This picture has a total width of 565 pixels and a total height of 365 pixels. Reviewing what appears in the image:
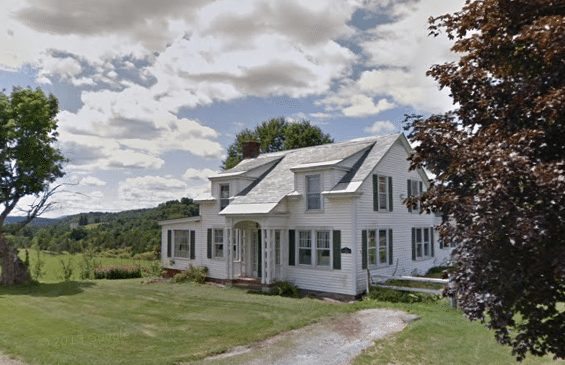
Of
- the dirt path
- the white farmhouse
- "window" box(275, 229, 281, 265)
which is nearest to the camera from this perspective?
the dirt path

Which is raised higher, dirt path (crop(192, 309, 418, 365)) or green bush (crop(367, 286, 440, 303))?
green bush (crop(367, 286, 440, 303))

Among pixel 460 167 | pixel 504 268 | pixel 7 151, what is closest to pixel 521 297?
pixel 504 268

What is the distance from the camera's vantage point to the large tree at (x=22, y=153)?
19.0 m

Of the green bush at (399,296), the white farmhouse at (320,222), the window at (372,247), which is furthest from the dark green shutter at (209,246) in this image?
the green bush at (399,296)

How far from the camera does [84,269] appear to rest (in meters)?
24.1

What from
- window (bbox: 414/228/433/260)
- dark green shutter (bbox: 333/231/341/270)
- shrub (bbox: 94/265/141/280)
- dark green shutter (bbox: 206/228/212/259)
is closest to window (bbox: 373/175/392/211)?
dark green shutter (bbox: 333/231/341/270)

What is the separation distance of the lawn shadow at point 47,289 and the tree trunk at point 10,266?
1.75 ft

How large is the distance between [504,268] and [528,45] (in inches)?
99.6

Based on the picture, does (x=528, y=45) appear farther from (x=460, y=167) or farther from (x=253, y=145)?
(x=253, y=145)

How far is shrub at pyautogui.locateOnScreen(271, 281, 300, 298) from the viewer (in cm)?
1691

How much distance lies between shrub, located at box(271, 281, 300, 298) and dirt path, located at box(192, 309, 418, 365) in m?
4.25

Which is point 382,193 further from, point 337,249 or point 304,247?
point 304,247

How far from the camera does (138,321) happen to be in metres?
12.1

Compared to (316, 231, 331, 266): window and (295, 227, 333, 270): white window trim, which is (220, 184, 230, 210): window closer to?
(295, 227, 333, 270): white window trim
